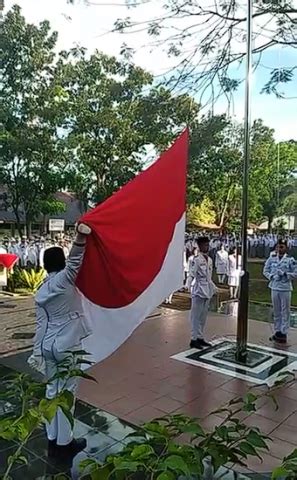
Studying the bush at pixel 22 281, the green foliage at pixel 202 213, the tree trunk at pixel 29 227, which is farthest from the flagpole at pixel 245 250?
the tree trunk at pixel 29 227

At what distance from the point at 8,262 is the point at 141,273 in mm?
8637

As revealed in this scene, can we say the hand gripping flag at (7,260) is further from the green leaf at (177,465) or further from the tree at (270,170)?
the green leaf at (177,465)

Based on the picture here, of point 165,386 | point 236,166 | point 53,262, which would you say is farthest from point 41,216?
point 53,262

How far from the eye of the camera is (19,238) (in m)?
13.6

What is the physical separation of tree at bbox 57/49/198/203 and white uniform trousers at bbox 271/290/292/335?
3594 millimetres

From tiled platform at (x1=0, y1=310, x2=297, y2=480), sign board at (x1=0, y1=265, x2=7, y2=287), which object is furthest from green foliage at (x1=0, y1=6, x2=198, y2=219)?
tiled platform at (x1=0, y1=310, x2=297, y2=480)

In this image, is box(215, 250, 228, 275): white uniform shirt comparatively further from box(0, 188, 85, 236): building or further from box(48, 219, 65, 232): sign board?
box(48, 219, 65, 232): sign board

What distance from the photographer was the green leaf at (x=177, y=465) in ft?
2.63

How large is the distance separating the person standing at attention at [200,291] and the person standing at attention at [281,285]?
1007 millimetres

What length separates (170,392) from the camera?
14.6 feet

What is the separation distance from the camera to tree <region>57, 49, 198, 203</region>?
9.53 metres

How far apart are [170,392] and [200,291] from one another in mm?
1853

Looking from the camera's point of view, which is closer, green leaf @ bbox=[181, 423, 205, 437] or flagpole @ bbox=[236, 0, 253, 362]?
green leaf @ bbox=[181, 423, 205, 437]

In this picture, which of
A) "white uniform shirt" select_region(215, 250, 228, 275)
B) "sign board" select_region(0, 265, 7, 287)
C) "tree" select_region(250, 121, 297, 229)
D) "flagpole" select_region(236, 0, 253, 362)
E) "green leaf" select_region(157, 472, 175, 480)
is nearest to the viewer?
"green leaf" select_region(157, 472, 175, 480)
